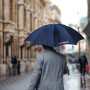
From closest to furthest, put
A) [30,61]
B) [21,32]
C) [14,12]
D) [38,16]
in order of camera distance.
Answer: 1. [14,12]
2. [21,32]
3. [30,61]
4. [38,16]

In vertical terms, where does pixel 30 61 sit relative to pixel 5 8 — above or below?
below

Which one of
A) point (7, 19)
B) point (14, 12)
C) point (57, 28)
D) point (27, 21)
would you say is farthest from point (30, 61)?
point (57, 28)

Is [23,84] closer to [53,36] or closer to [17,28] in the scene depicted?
[53,36]

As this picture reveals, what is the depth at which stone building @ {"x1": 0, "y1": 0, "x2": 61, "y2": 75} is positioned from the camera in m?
43.5

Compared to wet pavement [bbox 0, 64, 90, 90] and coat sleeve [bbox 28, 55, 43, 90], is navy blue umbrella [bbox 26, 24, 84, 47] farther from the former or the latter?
wet pavement [bbox 0, 64, 90, 90]

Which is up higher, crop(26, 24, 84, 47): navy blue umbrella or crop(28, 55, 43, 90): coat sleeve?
crop(26, 24, 84, 47): navy blue umbrella

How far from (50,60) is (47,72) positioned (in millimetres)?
214

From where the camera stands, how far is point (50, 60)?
24.7 feet

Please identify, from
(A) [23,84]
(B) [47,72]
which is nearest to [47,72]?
(B) [47,72]

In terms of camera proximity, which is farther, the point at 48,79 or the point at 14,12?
the point at 14,12

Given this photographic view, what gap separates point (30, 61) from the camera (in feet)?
200

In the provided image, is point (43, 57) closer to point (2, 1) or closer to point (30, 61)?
point (2, 1)

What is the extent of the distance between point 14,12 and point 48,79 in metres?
41.6

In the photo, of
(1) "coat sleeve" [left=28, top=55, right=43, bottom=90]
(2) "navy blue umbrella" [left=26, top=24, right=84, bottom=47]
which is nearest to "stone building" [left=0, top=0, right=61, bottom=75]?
(2) "navy blue umbrella" [left=26, top=24, right=84, bottom=47]
